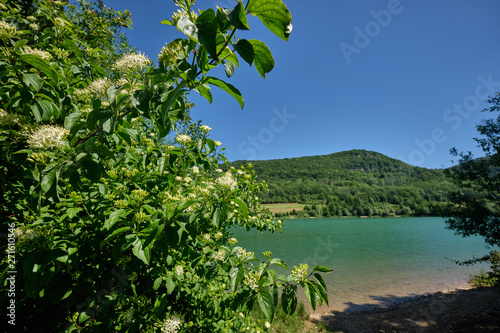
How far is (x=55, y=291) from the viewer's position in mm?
1420

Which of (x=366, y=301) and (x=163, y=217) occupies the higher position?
(x=163, y=217)

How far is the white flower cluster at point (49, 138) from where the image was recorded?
104 cm

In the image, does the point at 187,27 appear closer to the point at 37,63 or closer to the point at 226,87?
the point at 226,87

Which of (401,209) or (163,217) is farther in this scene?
(401,209)

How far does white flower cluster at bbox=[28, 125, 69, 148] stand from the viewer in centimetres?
104

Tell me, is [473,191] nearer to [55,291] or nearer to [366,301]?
[366,301]

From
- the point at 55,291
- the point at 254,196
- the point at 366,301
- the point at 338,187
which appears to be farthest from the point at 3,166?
the point at 338,187

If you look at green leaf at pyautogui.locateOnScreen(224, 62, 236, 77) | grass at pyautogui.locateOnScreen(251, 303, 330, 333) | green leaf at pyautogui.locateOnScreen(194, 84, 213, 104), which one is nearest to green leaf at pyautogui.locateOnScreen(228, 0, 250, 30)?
green leaf at pyautogui.locateOnScreen(224, 62, 236, 77)

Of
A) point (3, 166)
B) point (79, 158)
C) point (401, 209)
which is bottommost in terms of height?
point (401, 209)

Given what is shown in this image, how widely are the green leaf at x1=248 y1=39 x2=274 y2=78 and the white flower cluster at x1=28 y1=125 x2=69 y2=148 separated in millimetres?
1020

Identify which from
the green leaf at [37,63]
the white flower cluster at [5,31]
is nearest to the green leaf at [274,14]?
the green leaf at [37,63]

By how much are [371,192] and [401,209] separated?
1277cm

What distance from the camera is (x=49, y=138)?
1.08 meters

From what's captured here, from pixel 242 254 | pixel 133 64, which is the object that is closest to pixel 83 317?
pixel 242 254
